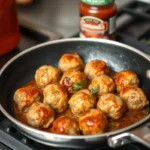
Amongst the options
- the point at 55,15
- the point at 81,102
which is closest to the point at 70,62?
the point at 81,102

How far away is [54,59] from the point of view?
3.72 ft

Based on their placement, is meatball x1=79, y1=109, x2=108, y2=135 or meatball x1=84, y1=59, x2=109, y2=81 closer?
meatball x1=79, y1=109, x2=108, y2=135

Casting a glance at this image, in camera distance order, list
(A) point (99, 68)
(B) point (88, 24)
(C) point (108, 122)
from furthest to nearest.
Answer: (B) point (88, 24)
(A) point (99, 68)
(C) point (108, 122)

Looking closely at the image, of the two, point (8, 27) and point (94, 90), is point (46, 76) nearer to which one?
point (94, 90)

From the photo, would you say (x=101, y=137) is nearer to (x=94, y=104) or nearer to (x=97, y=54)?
(x=94, y=104)

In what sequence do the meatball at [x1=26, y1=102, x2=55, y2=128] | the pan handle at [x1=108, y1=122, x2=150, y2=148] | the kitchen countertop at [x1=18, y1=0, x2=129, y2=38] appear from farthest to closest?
1. the kitchen countertop at [x1=18, y1=0, x2=129, y2=38]
2. the meatball at [x1=26, y1=102, x2=55, y2=128]
3. the pan handle at [x1=108, y1=122, x2=150, y2=148]

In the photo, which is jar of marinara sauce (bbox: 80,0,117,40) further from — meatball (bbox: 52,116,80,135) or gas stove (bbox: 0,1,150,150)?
meatball (bbox: 52,116,80,135)

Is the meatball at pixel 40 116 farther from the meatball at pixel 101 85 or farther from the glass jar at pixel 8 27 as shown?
the glass jar at pixel 8 27

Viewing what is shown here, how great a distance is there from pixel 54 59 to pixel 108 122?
333 millimetres

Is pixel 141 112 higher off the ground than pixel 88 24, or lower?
lower

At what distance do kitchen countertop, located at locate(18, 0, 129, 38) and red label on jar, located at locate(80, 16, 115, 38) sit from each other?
16 cm

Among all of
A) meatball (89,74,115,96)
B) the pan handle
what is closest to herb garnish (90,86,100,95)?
meatball (89,74,115,96)

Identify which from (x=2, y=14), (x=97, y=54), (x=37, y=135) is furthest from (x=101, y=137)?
(x=2, y=14)

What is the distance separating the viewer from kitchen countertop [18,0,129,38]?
1365 millimetres
